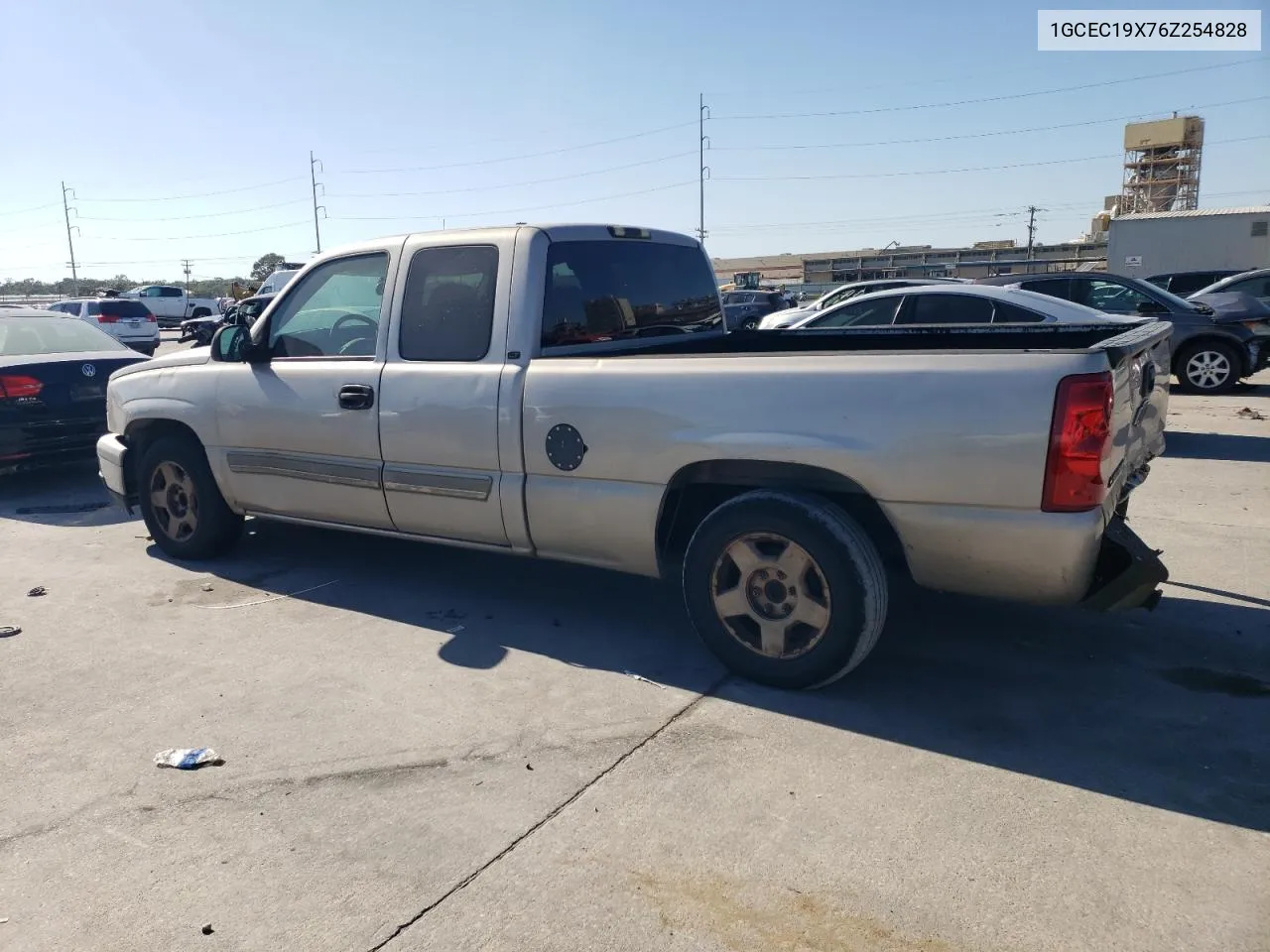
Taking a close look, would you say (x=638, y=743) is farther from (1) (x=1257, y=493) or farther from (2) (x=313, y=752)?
(1) (x=1257, y=493)

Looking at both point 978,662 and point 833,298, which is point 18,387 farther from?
point 833,298

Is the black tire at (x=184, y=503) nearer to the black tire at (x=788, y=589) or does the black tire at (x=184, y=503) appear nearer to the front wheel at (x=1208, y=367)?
the black tire at (x=788, y=589)

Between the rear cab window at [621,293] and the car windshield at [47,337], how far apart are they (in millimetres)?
6434

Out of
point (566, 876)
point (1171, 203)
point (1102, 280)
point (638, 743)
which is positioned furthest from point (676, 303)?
point (1171, 203)

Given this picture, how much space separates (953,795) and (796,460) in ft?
4.35

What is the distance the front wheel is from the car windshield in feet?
42.5

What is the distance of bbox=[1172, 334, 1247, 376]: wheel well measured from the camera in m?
12.5

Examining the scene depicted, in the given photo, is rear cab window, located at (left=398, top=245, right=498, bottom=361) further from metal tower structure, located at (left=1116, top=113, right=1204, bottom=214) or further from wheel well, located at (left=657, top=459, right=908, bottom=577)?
metal tower structure, located at (left=1116, top=113, right=1204, bottom=214)

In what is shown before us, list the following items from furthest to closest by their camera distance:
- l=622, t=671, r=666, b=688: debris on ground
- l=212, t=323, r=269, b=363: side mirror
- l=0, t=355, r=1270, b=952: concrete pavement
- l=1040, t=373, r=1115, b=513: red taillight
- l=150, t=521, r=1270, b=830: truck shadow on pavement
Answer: l=212, t=323, r=269, b=363: side mirror
l=622, t=671, r=666, b=688: debris on ground
l=150, t=521, r=1270, b=830: truck shadow on pavement
l=1040, t=373, r=1115, b=513: red taillight
l=0, t=355, r=1270, b=952: concrete pavement

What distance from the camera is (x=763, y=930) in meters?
2.58

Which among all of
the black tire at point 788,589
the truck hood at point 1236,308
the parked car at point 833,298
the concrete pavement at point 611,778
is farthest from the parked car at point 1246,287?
the black tire at point 788,589

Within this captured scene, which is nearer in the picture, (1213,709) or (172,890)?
(172,890)

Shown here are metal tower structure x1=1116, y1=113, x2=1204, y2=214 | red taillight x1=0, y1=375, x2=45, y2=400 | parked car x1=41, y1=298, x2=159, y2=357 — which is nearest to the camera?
red taillight x1=0, y1=375, x2=45, y2=400

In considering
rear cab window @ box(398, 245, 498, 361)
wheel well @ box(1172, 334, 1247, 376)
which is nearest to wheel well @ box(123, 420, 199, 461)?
rear cab window @ box(398, 245, 498, 361)
